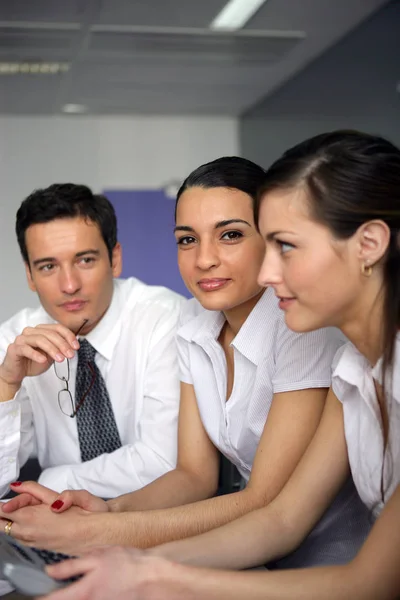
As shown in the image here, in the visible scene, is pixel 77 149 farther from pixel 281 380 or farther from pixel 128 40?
pixel 281 380

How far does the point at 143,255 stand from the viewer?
25.0 ft

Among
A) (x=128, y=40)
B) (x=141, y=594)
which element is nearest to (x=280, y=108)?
(x=128, y=40)

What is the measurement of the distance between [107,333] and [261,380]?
77cm

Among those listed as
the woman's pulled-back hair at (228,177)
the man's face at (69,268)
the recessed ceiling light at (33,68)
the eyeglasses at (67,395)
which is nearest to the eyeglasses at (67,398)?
the eyeglasses at (67,395)

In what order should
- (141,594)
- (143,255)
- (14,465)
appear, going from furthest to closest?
1. (143,255)
2. (14,465)
3. (141,594)

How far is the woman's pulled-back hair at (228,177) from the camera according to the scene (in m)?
1.82

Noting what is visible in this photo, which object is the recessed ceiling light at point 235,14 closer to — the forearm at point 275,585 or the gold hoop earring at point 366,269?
the gold hoop earring at point 366,269

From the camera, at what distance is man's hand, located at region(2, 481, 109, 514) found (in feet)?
5.37

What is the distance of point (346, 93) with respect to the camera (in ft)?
16.4

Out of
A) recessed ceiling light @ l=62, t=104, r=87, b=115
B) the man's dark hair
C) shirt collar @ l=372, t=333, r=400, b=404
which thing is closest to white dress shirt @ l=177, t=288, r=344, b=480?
shirt collar @ l=372, t=333, r=400, b=404

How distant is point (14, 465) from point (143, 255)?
565cm

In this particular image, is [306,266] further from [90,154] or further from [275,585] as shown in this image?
[90,154]

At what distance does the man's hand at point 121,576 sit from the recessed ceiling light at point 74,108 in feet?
21.4

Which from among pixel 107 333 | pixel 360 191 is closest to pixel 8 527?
pixel 107 333
